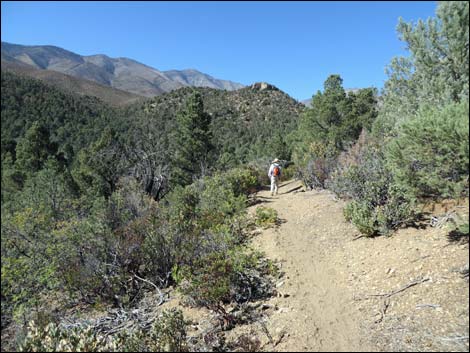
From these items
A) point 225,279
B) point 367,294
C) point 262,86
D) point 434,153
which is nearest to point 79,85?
point 262,86

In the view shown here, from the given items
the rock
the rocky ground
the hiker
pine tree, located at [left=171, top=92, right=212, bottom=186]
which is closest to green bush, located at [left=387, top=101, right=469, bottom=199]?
the rocky ground

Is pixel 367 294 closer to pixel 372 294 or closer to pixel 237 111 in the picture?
pixel 372 294

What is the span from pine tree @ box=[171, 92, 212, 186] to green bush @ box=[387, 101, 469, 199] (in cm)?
1372

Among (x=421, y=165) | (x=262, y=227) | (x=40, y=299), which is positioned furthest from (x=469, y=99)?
(x=40, y=299)

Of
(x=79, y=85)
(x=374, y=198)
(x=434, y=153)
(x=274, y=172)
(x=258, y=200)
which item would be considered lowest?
(x=258, y=200)

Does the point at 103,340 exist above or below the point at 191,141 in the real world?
below

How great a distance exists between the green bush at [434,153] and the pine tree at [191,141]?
1372 centimetres

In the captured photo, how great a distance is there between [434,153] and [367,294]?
252 cm

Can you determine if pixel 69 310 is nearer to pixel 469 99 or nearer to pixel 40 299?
pixel 40 299

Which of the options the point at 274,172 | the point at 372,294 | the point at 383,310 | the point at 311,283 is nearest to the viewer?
the point at 383,310

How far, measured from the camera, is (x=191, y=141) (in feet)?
59.7

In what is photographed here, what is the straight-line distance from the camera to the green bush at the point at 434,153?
4109 millimetres

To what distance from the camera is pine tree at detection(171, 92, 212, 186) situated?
59.5 feet

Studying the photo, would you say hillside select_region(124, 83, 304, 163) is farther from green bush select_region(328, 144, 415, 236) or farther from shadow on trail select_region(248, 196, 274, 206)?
green bush select_region(328, 144, 415, 236)
